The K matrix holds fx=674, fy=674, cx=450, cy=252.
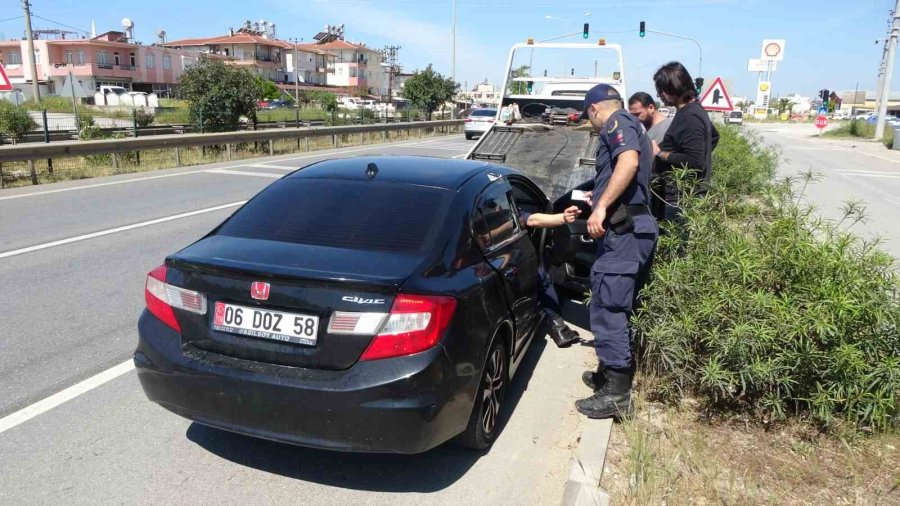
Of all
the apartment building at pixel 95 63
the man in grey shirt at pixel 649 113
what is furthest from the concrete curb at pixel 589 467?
the apartment building at pixel 95 63

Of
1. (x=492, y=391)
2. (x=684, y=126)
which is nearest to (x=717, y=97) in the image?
(x=684, y=126)

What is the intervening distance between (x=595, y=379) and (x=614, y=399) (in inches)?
18.0

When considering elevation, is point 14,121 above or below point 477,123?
above

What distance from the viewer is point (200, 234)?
8.63 metres

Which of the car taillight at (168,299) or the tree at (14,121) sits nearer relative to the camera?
the car taillight at (168,299)

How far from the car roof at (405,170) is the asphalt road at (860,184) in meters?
2.40

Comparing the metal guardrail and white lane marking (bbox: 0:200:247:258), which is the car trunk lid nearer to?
white lane marking (bbox: 0:200:247:258)

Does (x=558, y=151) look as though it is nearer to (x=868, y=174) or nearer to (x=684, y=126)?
(x=684, y=126)

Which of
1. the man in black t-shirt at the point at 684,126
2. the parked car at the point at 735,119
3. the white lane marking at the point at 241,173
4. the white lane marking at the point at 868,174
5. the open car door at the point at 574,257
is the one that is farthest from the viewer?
the parked car at the point at 735,119

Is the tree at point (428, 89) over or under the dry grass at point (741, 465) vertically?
over

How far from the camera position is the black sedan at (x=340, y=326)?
9.57 feet

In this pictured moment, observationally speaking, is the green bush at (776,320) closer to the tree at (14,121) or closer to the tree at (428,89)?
the tree at (14,121)

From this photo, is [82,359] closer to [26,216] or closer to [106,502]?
[106,502]

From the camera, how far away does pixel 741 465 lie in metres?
3.38
